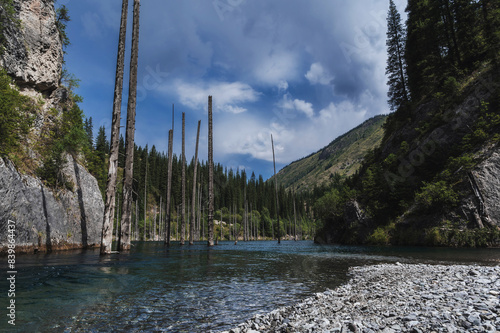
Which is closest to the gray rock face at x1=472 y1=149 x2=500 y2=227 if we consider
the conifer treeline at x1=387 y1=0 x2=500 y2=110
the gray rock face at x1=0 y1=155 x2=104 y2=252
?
the conifer treeline at x1=387 y1=0 x2=500 y2=110

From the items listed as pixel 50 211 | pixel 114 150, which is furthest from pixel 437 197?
pixel 50 211

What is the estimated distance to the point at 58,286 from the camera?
666 cm

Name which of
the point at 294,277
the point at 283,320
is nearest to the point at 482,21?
the point at 294,277

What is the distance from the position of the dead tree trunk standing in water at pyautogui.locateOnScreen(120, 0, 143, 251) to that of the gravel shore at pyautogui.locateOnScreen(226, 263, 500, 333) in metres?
12.5

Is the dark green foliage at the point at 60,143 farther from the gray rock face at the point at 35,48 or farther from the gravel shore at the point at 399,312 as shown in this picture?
the gravel shore at the point at 399,312

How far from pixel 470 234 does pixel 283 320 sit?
25322mm

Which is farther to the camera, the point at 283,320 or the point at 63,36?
the point at 63,36

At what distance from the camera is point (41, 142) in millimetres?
19578

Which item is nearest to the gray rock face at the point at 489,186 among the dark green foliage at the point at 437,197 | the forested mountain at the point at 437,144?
the forested mountain at the point at 437,144

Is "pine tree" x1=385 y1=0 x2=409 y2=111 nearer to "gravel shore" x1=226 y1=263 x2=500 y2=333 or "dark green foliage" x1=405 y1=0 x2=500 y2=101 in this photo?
"dark green foliage" x1=405 y1=0 x2=500 y2=101

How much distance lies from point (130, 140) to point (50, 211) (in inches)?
308

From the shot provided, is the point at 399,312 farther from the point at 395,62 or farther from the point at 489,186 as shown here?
the point at 395,62

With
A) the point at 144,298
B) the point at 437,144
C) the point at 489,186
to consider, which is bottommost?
the point at 144,298

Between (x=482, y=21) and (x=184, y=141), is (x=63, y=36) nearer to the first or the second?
(x=184, y=141)
